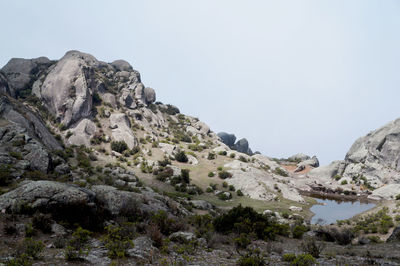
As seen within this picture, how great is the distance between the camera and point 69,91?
63406 millimetres

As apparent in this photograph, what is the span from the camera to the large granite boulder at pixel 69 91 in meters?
60.8

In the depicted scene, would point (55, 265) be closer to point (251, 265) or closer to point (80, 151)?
point (251, 265)

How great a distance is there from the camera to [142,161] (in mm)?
53125

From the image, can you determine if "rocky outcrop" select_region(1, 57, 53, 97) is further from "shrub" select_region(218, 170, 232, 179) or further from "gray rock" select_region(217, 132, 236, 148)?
"gray rock" select_region(217, 132, 236, 148)

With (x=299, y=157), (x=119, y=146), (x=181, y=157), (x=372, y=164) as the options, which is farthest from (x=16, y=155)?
(x=299, y=157)

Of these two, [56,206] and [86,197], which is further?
[86,197]

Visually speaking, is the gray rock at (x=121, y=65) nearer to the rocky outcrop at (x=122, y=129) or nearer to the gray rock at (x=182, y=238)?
the rocky outcrop at (x=122, y=129)

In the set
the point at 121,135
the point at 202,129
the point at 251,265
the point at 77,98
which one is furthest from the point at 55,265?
A: the point at 202,129

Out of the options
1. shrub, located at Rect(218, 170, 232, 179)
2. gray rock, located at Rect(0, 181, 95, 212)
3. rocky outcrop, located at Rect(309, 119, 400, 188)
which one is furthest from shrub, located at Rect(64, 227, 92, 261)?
rocky outcrop, located at Rect(309, 119, 400, 188)

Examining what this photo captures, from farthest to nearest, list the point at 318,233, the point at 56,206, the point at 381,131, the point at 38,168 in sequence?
the point at 381,131, the point at 38,168, the point at 318,233, the point at 56,206

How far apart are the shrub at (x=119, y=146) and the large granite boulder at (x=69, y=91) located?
45.0 ft

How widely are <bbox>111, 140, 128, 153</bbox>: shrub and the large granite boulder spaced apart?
13.7 meters

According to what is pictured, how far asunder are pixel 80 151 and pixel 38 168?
32.1m

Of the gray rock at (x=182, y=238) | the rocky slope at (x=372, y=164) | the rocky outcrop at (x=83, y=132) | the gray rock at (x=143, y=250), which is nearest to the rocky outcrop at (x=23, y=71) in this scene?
the rocky outcrop at (x=83, y=132)
